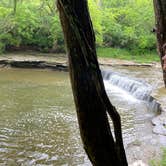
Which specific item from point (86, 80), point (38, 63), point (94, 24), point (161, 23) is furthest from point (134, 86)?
point (86, 80)

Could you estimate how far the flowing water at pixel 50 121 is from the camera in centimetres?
589

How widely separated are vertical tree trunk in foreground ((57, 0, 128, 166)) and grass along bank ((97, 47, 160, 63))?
1630cm

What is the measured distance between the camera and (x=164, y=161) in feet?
14.9

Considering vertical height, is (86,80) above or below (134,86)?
above

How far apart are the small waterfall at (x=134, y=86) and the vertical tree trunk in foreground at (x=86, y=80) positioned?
6.51 meters

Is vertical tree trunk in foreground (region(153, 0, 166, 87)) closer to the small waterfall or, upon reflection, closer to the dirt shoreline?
the small waterfall

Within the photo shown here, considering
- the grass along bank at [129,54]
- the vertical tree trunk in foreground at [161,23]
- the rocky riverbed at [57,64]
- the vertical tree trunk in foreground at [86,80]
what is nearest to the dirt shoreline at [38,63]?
the rocky riverbed at [57,64]

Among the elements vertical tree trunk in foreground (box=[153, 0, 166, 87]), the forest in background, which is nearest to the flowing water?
vertical tree trunk in foreground (box=[153, 0, 166, 87])

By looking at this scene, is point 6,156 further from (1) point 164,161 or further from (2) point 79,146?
(1) point 164,161

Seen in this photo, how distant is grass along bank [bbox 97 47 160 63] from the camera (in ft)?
62.9

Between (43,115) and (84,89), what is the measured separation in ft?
20.4

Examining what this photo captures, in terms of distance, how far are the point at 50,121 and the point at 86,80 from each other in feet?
18.8

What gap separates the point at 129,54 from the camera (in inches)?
803

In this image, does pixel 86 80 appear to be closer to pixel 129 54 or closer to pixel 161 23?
pixel 161 23
